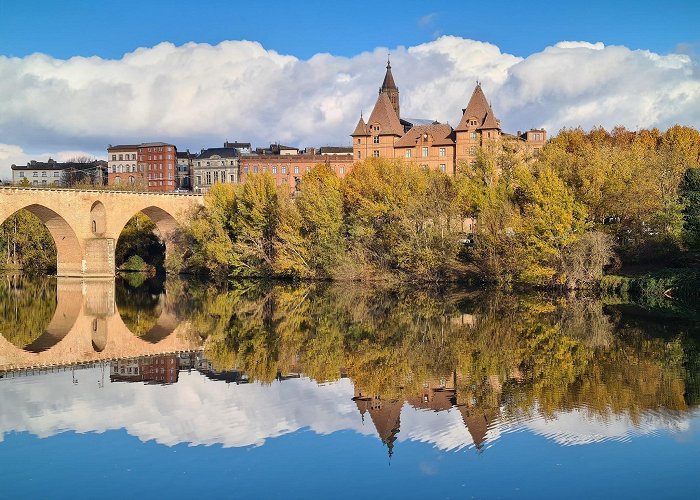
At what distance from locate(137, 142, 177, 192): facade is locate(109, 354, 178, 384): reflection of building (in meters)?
91.7

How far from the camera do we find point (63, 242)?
193 ft

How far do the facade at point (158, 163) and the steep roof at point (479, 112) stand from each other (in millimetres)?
50818

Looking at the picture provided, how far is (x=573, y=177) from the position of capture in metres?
39.8

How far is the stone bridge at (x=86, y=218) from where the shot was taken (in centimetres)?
5575

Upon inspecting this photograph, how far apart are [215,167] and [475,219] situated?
61.0 m

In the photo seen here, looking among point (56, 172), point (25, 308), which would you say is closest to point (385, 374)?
point (25, 308)

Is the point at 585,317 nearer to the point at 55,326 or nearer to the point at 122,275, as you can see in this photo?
the point at 55,326

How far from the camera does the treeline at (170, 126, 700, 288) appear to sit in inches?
1484

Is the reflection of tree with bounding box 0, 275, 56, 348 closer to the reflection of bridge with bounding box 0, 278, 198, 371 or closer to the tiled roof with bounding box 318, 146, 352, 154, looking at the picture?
Result: the reflection of bridge with bounding box 0, 278, 198, 371

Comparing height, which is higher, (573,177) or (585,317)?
(573,177)

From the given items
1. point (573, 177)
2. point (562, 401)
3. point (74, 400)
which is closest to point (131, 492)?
point (74, 400)

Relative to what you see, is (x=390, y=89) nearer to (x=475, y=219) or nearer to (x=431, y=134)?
(x=431, y=134)

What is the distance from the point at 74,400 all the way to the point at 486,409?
29.7ft

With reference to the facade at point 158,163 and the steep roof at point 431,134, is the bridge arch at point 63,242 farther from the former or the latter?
the facade at point 158,163
